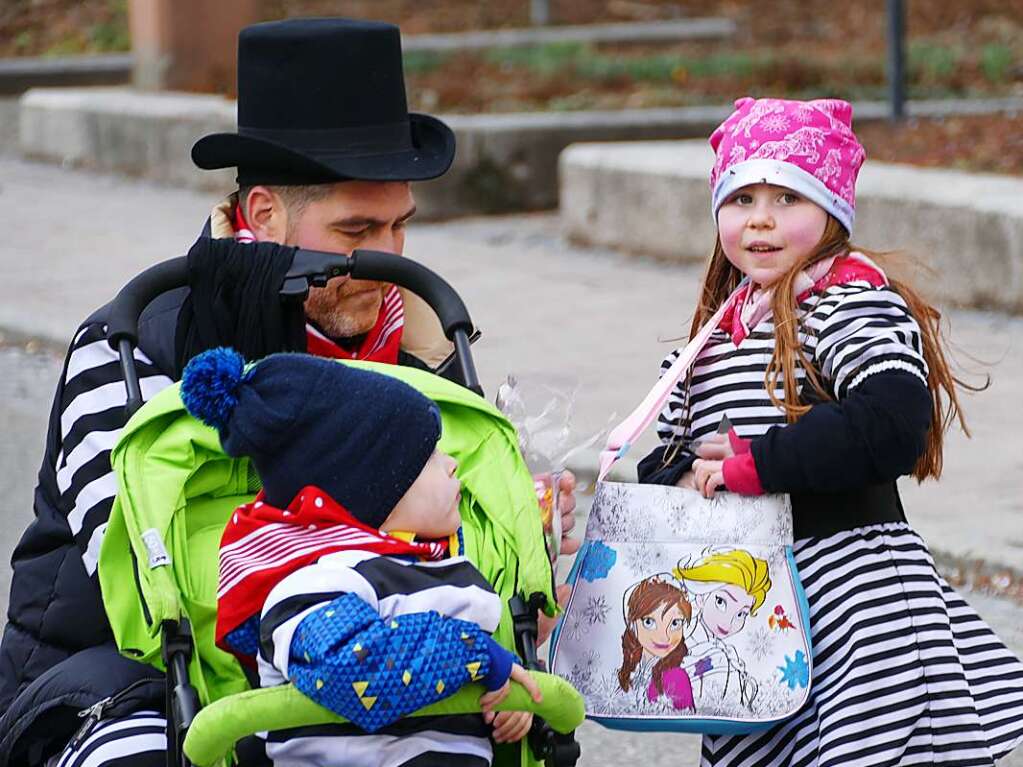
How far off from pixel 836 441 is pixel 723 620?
37cm

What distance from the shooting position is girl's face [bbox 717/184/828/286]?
10.8 ft

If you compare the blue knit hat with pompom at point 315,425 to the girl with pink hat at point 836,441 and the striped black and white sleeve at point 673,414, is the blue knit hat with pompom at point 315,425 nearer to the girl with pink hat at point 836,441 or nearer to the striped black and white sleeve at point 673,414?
the girl with pink hat at point 836,441

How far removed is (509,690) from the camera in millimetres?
2736

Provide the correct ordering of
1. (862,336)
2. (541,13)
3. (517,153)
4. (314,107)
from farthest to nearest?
(541,13)
(517,153)
(314,107)
(862,336)

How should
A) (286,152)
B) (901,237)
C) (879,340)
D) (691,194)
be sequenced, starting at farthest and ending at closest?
(691,194)
(901,237)
(286,152)
(879,340)

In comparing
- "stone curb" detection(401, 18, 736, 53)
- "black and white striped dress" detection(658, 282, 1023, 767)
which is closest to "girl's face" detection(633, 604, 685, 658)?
"black and white striped dress" detection(658, 282, 1023, 767)

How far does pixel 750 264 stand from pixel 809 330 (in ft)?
0.57

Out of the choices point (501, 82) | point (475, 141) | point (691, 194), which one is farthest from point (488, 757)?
point (501, 82)

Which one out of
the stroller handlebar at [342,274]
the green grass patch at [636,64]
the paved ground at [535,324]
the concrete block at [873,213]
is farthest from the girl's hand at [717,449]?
the green grass patch at [636,64]

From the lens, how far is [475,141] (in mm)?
12398

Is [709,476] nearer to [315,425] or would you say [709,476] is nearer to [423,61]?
[315,425]

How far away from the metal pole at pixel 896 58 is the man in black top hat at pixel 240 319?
8.03 m

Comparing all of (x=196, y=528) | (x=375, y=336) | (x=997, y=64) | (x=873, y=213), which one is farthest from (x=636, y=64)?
(x=196, y=528)

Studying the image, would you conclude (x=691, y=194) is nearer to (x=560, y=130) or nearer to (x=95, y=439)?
(x=560, y=130)
